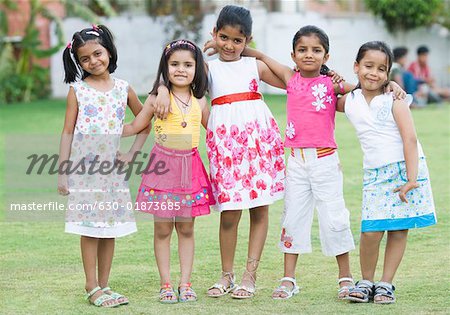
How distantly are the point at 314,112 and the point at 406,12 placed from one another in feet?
63.6

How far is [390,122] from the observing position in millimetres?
4508

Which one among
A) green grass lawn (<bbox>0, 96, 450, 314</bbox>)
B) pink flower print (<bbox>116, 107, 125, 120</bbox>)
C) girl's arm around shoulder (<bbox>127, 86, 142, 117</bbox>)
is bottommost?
green grass lawn (<bbox>0, 96, 450, 314</bbox>)

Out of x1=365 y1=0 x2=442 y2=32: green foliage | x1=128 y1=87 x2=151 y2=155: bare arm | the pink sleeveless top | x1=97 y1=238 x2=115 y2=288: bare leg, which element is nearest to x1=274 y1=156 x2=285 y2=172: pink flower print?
the pink sleeveless top

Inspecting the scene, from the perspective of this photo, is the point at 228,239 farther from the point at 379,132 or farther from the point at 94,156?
the point at 379,132

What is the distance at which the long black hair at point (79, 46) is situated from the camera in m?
4.59

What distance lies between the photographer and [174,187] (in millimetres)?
4617

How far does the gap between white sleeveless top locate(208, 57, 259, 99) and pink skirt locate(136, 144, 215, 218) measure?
358 millimetres

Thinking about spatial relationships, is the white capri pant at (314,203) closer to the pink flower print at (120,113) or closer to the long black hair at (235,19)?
the long black hair at (235,19)

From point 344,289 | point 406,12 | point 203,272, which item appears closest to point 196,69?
point 203,272

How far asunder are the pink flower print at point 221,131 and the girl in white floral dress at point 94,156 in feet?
1.59

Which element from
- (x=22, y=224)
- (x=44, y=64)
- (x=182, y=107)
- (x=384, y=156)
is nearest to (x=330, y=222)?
(x=384, y=156)

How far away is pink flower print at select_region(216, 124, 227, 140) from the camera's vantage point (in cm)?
472

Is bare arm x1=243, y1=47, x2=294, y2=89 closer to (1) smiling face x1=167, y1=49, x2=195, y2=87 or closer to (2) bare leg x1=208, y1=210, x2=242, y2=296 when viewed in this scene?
(1) smiling face x1=167, y1=49, x2=195, y2=87

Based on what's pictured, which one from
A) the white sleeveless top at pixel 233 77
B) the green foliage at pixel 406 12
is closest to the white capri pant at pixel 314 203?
the white sleeveless top at pixel 233 77
